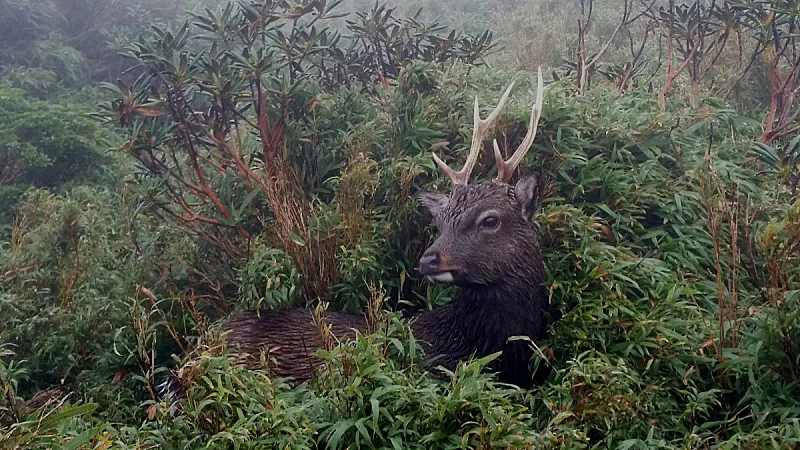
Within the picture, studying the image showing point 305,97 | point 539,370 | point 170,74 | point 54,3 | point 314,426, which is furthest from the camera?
point 54,3

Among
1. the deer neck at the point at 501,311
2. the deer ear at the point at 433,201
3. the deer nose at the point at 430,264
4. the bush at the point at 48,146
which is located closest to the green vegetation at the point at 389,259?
the deer neck at the point at 501,311

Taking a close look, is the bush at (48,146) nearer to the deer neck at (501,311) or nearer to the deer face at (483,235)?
the deer face at (483,235)

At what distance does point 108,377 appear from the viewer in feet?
13.1

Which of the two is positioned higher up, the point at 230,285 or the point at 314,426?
the point at 230,285

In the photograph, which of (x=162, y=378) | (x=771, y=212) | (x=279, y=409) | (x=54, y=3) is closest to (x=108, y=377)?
(x=162, y=378)

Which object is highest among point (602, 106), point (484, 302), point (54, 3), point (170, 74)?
point (54, 3)

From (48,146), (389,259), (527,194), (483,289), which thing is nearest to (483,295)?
(483,289)

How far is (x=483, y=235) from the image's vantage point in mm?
3553

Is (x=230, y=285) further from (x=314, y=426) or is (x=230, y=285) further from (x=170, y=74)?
(x=314, y=426)

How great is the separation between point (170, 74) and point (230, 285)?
1.38 meters

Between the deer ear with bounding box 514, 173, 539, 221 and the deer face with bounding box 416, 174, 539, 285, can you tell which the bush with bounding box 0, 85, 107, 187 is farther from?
the deer ear with bounding box 514, 173, 539, 221

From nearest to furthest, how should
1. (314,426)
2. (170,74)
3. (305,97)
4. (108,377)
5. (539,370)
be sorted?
(314,426) → (539,370) → (108,377) → (170,74) → (305,97)

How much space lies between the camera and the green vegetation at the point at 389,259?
284 centimetres

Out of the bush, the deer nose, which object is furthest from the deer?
the bush
